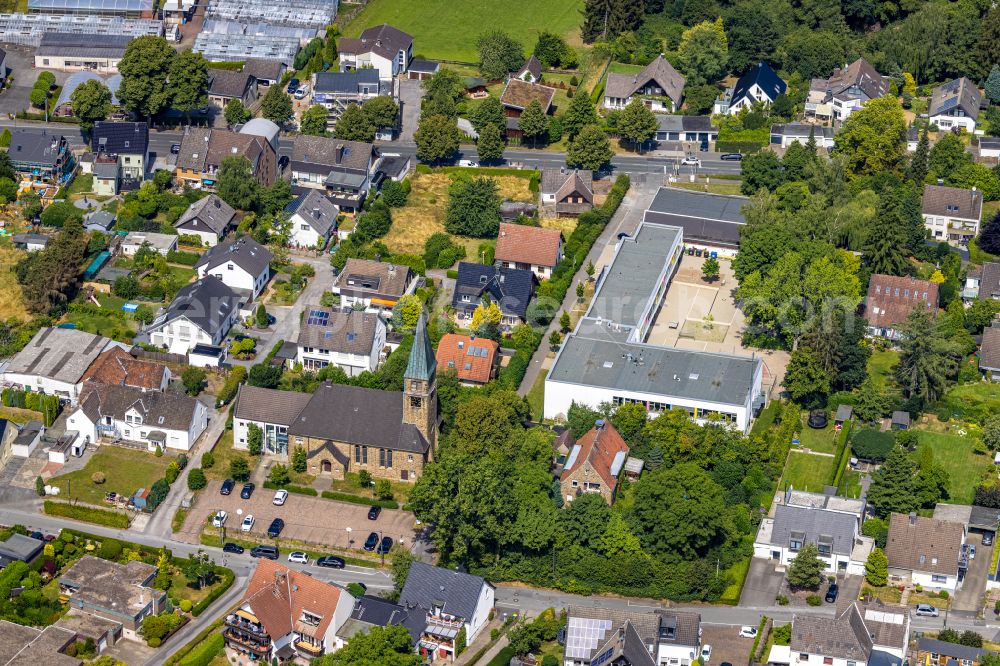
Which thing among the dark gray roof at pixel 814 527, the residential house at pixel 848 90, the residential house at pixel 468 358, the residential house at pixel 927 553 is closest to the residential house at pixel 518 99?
the residential house at pixel 848 90

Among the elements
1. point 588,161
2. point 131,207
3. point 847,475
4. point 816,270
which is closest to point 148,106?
point 131,207

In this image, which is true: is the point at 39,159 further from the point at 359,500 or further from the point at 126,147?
the point at 359,500

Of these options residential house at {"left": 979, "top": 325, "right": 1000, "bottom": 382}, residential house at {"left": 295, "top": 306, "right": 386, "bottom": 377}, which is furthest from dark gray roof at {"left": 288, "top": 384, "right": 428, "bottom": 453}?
residential house at {"left": 979, "top": 325, "right": 1000, "bottom": 382}

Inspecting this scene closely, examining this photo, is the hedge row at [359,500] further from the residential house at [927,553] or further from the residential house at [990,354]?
the residential house at [990,354]

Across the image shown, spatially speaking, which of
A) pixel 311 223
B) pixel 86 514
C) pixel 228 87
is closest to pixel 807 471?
pixel 311 223

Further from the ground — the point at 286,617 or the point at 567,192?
the point at 567,192

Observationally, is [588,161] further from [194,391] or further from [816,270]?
[194,391]
